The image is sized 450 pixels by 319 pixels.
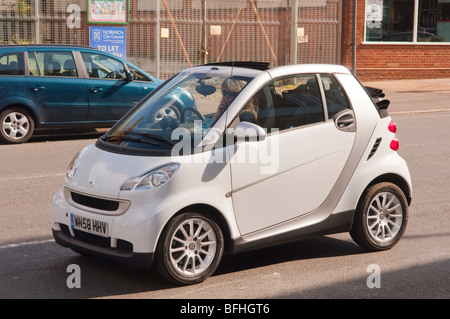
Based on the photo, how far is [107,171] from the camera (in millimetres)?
5793

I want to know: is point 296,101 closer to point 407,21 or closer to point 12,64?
point 12,64

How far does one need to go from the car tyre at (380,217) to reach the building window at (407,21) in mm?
19753

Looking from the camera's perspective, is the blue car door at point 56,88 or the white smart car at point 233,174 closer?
the white smart car at point 233,174

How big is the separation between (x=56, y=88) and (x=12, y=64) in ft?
2.82

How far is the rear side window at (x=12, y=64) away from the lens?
13.5 metres

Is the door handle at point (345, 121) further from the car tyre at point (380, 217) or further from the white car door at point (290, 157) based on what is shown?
the car tyre at point (380, 217)

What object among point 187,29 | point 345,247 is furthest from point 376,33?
point 345,247

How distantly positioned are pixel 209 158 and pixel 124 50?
1500 centimetres

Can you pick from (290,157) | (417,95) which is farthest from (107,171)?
(417,95)

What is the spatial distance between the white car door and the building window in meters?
19.9

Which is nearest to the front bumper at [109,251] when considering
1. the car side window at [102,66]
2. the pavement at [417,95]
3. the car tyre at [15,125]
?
the car tyre at [15,125]
